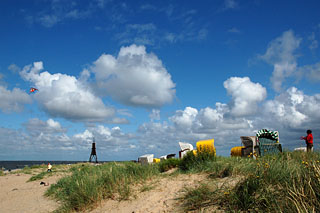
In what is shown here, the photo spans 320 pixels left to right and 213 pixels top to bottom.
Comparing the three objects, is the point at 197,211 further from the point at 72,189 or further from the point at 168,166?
the point at 168,166

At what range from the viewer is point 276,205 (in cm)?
441

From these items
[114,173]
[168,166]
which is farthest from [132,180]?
[168,166]

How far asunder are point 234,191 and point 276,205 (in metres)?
0.92

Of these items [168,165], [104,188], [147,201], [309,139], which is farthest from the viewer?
[309,139]

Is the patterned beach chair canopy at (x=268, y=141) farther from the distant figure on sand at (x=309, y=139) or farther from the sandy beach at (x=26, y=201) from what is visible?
the sandy beach at (x=26, y=201)

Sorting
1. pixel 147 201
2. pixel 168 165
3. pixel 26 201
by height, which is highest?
pixel 168 165

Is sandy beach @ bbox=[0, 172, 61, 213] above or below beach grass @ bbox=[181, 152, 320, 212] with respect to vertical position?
below

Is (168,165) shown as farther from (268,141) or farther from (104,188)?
(268,141)

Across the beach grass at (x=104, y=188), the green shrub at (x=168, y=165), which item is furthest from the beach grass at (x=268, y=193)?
the green shrub at (x=168, y=165)

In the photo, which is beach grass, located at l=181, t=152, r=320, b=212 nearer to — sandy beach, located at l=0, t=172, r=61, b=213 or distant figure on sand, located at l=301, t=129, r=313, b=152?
sandy beach, located at l=0, t=172, r=61, b=213

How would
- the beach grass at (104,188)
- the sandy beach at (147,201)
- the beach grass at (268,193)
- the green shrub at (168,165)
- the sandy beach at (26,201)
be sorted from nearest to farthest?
the beach grass at (268,193), the sandy beach at (147,201), the beach grass at (104,188), the sandy beach at (26,201), the green shrub at (168,165)

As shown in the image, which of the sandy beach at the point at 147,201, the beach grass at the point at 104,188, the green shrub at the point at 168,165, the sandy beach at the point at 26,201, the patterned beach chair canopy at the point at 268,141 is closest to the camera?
the sandy beach at the point at 147,201

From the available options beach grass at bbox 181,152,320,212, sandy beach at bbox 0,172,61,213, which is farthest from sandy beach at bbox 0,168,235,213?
beach grass at bbox 181,152,320,212

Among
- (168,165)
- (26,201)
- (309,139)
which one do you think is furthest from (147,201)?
(309,139)
